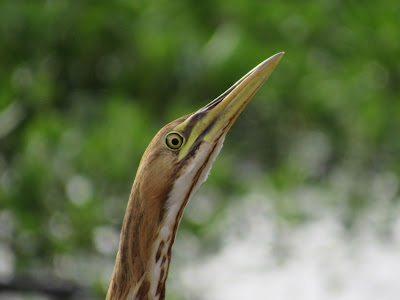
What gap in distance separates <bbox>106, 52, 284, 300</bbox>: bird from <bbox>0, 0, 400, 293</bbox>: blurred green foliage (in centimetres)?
94

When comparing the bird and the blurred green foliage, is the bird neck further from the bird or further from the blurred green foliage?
the blurred green foliage

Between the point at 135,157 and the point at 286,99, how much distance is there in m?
0.51

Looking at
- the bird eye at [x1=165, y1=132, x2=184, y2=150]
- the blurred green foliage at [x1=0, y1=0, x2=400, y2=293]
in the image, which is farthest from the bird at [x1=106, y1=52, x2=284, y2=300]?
the blurred green foliage at [x1=0, y1=0, x2=400, y2=293]

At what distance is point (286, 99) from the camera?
6.00ft

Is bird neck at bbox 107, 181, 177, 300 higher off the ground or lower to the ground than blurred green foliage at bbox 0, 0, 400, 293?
lower

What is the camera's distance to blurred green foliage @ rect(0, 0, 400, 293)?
5.18ft

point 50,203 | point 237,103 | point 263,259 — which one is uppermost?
point 50,203

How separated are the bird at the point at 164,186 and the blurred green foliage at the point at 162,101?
94 cm

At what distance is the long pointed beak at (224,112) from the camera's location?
23.8 inches

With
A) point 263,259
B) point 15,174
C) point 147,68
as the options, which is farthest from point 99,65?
point 263,259

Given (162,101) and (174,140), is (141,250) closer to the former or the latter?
(174,140)

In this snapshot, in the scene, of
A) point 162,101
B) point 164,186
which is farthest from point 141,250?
point 162,101

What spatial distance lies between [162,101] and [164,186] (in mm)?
1270

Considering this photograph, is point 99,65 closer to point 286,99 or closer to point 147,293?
point 286,99
